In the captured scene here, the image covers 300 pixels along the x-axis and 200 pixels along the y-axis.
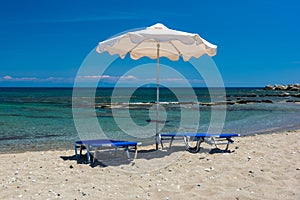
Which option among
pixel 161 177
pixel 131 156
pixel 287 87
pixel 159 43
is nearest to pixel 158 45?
pixel 159 43

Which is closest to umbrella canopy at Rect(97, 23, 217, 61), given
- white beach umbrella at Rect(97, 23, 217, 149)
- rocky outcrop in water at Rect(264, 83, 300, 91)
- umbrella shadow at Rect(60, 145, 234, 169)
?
white beach umbrella at Rect(97, 23, 217, 149)

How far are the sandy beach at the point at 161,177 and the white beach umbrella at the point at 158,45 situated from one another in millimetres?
1807

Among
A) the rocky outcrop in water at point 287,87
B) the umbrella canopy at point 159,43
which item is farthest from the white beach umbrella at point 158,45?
the rocky outcrop in water at point 287,87

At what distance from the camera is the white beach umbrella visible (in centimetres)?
590

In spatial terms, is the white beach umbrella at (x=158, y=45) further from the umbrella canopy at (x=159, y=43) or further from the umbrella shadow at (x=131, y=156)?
the umbrella shadow at (x=131, y=156)

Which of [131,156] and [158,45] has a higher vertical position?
[158,45]

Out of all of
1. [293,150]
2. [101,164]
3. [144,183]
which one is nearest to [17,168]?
[101,164]

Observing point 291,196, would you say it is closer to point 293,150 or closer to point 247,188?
Answer: point 247,188

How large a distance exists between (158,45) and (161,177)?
3.50 metres

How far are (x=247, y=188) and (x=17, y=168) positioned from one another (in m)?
4.21

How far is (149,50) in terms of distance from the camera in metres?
8.11

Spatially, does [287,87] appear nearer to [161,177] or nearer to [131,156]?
[131,156]

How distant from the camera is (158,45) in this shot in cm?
752

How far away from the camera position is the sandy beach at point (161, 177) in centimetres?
444
